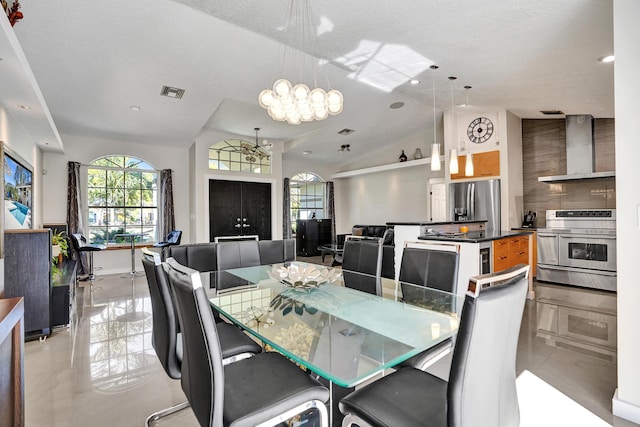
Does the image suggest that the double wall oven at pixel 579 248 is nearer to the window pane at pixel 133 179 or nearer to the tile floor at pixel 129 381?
the tile floor at pixel 129 381

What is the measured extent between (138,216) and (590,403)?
730 cm

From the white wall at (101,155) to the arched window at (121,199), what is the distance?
0.58ft

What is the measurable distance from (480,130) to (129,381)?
6201 mm

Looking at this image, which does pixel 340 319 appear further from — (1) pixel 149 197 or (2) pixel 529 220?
(1) pixel 149 197

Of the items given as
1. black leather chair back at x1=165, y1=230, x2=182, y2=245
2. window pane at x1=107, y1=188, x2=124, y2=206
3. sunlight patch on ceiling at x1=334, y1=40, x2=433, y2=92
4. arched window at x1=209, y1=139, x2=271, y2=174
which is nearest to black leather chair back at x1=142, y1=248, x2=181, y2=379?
sunlight patch on ceiling at x1=334, y1=40, x2=433, y2=92

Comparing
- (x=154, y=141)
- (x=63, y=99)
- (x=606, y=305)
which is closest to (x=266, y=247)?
(x=63, y=99)

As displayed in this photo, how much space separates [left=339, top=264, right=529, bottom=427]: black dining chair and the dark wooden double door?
243 inches

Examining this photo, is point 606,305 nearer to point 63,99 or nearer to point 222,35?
point 222,35

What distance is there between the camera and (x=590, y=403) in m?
1.92

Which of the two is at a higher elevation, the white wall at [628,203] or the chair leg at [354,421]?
the white wall at [628,203]

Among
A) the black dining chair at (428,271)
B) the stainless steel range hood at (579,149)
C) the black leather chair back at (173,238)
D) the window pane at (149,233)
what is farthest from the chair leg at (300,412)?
the window pane at (149,233)

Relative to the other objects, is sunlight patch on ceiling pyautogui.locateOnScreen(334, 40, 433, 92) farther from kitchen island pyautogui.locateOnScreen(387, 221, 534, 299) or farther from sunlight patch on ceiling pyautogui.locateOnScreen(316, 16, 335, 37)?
kitchen island pyautogui.locateOnScreen(387, 221, 534, 299)

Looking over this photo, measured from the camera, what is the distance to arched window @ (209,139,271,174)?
22.4 ft

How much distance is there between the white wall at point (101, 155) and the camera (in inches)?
224
